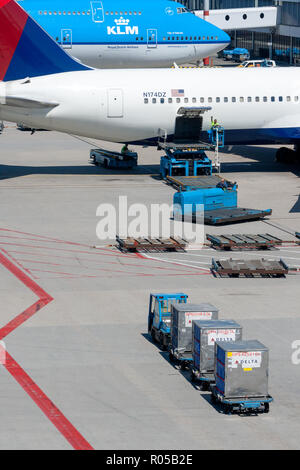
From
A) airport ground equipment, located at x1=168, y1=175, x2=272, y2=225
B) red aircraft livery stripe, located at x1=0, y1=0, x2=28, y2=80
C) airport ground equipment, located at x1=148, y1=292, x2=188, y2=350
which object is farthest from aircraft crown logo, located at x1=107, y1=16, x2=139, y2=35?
airport ground equipment, located at x1=148, y1=292, x2=188, y2=350

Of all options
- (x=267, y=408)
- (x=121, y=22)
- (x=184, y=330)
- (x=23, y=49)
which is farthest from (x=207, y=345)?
(x=121, y=22)

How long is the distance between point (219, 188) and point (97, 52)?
45930mm

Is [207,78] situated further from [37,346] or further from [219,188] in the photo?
[37,346]

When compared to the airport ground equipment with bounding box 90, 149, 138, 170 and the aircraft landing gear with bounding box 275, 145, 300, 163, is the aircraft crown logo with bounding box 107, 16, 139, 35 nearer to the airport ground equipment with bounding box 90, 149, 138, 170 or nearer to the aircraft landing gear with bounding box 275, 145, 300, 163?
the airport ground equipment with bounding box 90, 149, 138, 170

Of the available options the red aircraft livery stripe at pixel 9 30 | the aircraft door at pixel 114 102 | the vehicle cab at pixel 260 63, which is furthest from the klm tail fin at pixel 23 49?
the vehicle cab at pixel 260 63

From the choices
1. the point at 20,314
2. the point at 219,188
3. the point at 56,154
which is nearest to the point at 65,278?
the point at 20,314

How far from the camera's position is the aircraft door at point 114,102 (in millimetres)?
52747

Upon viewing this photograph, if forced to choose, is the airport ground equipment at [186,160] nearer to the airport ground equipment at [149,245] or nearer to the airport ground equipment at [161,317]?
the airport ground equipment at [149,245]

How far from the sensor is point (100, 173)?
55656 mm

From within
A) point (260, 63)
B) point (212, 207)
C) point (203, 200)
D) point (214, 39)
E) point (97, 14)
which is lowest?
point (212, 207)

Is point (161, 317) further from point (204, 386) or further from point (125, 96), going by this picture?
point (125, 96)

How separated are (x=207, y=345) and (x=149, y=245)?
561 inches

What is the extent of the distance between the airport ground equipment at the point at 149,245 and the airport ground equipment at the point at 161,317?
9.39 m

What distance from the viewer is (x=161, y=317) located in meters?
27.7
